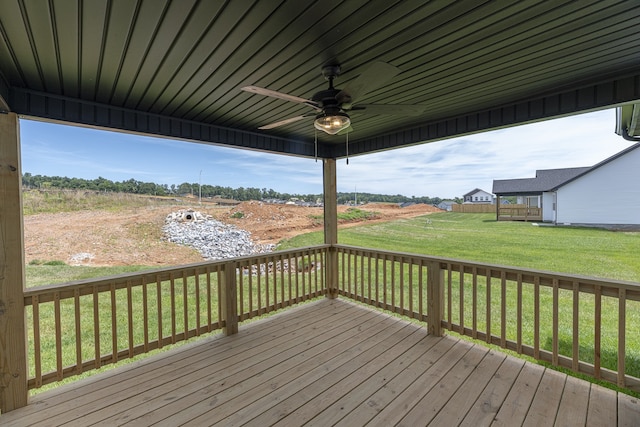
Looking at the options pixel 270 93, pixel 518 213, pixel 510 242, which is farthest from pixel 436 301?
pixel 270 93

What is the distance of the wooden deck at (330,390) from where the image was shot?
6.18ft

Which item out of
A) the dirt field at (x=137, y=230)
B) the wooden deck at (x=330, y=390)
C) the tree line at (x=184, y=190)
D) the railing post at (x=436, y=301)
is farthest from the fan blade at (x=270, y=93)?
the dirt field at (x=137, y=230)

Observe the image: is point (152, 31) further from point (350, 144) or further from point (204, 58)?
point (350, 144)

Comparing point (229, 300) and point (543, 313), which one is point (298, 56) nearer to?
point (229, 300)

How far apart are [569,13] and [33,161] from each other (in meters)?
5.22

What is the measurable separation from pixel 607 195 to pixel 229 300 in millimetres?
4437

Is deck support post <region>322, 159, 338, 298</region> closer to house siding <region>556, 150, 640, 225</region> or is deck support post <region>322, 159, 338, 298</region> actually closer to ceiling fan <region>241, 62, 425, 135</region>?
Result: ceiling fan <region>241, 62, 425, 135</region>

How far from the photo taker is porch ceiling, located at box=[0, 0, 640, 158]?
1428mm

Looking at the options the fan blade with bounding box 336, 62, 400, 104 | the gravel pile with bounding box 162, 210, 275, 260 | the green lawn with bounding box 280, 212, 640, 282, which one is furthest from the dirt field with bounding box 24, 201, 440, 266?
the fan blade with bounding box 336, 62, 400, 104

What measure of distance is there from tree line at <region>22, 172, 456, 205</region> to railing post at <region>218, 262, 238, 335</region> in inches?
74.9

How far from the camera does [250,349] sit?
113 inches

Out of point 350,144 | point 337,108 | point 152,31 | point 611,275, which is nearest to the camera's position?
point 152,31

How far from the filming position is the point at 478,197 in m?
3.76

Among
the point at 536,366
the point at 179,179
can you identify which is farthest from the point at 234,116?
the point at 536,366
